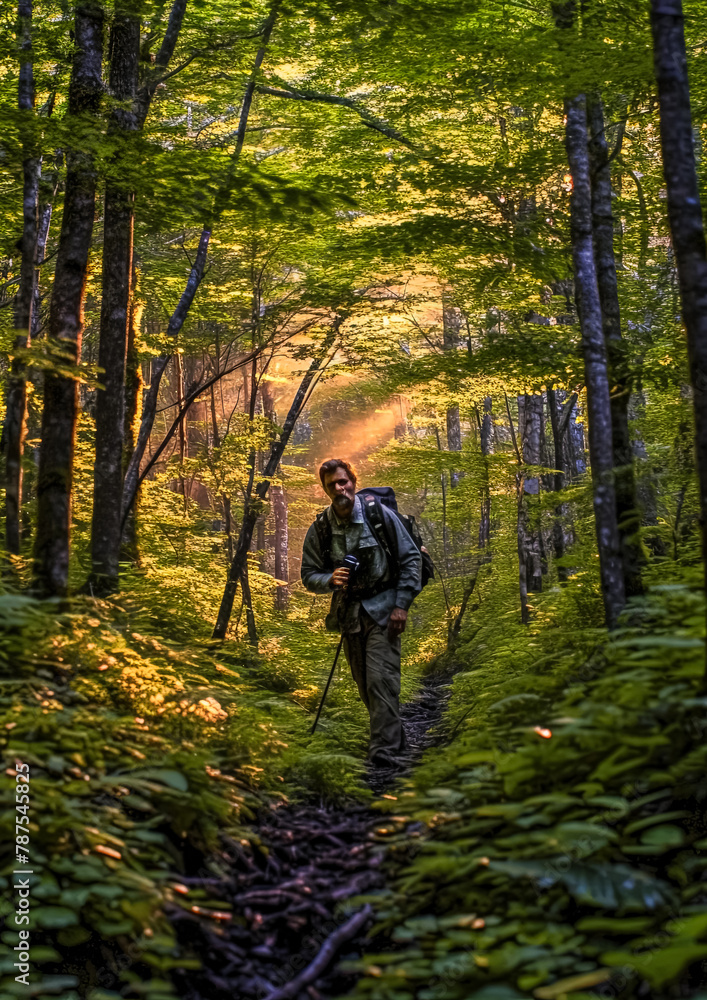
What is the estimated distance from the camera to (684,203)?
320 cm

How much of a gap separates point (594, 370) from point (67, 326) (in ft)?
14.6

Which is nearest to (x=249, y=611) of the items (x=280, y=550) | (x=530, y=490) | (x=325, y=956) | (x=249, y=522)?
(x=249, y=522)

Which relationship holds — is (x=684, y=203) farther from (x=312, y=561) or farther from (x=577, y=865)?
(x=312, y=561)

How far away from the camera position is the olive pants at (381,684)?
625 centimetres

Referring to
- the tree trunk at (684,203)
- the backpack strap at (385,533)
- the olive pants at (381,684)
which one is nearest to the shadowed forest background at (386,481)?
the tree trunk at (684,203)

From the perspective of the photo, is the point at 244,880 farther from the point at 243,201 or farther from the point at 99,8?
the point at 99,8

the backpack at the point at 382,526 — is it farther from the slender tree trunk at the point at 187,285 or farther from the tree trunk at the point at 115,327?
the slender tree trunk at the point at 187,285

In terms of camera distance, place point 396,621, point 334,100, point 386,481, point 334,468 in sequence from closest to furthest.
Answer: point 396,621
point 334,468
point 334,100
point 386,481

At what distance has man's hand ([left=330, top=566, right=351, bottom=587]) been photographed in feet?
20.6

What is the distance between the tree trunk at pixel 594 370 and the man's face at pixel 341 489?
2153 mm

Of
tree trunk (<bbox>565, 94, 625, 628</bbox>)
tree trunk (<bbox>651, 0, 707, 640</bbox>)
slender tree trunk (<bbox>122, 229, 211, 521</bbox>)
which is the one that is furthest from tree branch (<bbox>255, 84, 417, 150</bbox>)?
tree trunk (<bbox>651, 0, 707, 640</bbox>)

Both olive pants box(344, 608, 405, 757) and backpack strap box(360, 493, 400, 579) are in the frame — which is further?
backpack strap box(360, 493, 400, 579)

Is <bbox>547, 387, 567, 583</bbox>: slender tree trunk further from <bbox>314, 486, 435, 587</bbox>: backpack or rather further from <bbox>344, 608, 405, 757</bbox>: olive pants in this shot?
<bbox>344, 608, 405, 757</bbox>: olive pants

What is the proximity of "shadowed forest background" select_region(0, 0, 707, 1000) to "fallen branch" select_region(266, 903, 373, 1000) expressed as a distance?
1.5 inches
